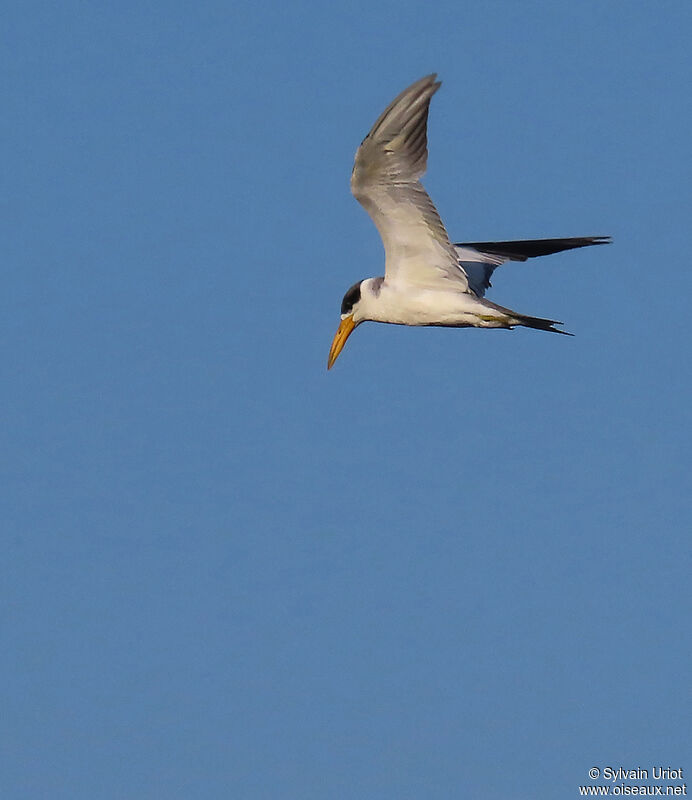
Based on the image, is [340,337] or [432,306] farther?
[340,337]

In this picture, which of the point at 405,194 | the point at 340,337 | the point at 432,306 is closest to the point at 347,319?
the point at 340,337

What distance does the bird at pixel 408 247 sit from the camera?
17547 millimetres

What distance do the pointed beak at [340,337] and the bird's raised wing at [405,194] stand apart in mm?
1345

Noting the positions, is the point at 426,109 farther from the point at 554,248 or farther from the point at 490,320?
the point at 554,248

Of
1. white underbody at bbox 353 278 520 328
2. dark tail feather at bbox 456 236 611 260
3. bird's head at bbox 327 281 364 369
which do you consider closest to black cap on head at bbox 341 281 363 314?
bird's head at bbox 327 281 364 369

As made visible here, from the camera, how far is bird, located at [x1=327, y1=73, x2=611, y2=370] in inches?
691

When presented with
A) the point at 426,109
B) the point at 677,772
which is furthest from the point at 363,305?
the point at 677,772

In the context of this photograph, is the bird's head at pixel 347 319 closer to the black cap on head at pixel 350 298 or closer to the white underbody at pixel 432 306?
the black cap on head at pixel 350 298

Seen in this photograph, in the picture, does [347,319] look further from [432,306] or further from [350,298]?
[432,306]

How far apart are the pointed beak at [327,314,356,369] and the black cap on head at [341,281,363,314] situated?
13 centimetres

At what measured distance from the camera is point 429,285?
65.4ft

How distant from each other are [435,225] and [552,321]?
1816mm

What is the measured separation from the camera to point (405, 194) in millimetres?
18406

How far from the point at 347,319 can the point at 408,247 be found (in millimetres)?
2055
